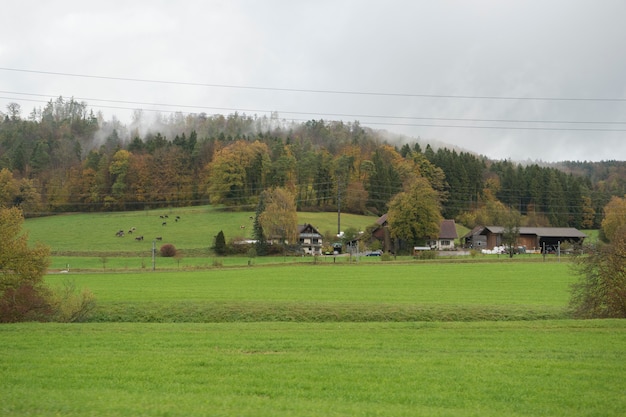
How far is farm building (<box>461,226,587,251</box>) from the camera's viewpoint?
372 feet

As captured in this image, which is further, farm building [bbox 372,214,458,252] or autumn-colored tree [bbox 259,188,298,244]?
farm building [bbox 372,214,458,252]

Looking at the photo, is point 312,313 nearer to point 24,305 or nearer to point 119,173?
point 24,305

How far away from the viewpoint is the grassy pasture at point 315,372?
396 inches

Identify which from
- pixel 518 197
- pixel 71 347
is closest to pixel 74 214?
pixel 518 197

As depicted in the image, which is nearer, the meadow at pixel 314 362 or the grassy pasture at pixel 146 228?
the meadow at pixel 314 362

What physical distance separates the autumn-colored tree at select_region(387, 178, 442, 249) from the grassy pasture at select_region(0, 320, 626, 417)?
76.6m

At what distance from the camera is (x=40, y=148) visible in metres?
144

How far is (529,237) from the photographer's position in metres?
115

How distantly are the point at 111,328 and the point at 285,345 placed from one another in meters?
7.56

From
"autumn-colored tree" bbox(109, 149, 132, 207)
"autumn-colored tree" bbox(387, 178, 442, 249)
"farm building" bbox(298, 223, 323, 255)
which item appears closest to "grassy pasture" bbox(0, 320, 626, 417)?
"autumn-colored tree" bbox(387, 178, 442, 249)

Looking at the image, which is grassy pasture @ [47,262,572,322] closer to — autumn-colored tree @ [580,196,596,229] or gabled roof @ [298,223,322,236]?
gabled roof @ [298,223,322,236]

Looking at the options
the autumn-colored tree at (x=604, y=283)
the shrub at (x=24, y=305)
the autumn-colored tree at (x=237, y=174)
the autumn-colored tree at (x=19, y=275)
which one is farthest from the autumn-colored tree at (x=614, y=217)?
the shrub at (x=24, y=305)

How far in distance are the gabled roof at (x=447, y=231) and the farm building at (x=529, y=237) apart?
7445mm

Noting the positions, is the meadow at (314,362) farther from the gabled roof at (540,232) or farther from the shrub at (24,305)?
the gabled roof at (540,232)
